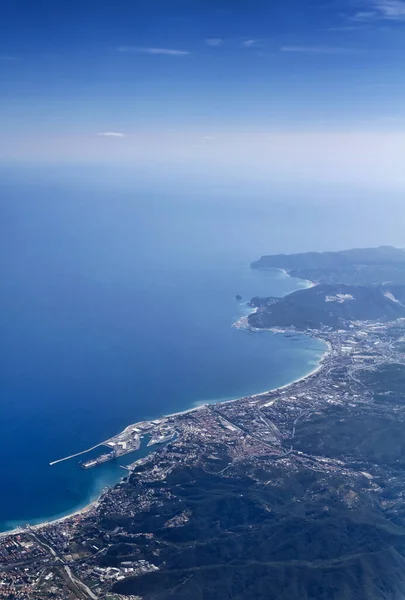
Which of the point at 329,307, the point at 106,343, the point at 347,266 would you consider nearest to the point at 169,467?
the point at 106,343

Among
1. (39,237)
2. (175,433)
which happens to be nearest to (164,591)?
(175,433)

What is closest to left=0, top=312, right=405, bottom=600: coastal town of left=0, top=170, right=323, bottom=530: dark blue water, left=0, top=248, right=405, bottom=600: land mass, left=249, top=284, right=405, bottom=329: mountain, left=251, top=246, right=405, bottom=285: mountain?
left=0, top=248, right=405, bottom=600: land mass

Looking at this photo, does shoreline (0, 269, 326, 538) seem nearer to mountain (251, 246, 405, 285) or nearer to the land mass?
the land mass

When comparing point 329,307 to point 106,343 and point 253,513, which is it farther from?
point 253,513

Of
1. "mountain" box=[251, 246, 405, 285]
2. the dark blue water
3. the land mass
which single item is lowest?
the land mass

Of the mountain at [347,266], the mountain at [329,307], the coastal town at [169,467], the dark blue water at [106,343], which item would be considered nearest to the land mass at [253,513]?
the coastal town at [169,467]

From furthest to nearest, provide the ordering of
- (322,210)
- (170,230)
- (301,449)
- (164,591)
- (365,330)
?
(322,210), (170,230), (365,330), (301,449), (164,591)

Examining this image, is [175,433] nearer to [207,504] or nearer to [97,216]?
[207,504]
